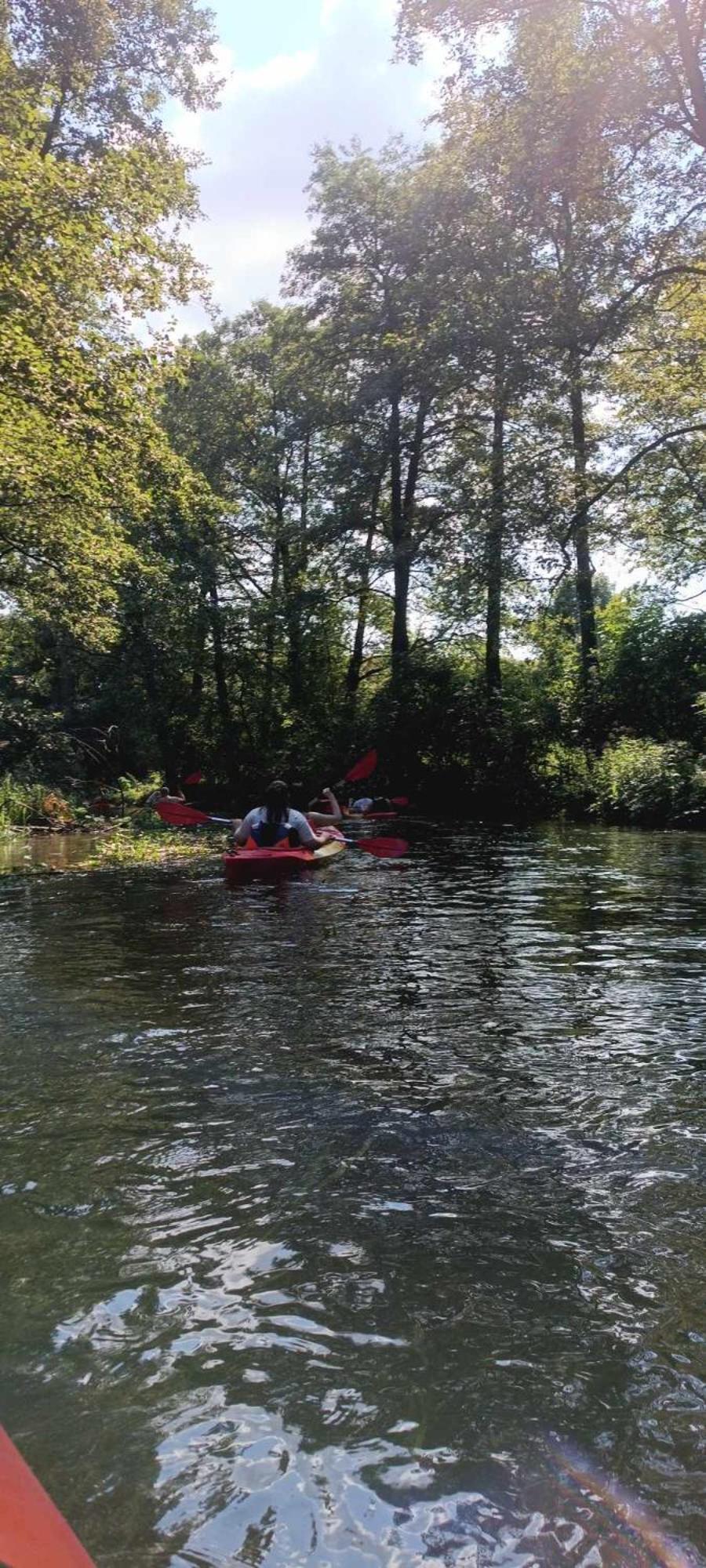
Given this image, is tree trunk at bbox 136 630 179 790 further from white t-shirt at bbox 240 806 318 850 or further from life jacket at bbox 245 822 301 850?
life jacket at bbox 245 822 301 850

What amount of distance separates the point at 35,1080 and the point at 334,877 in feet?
23.0

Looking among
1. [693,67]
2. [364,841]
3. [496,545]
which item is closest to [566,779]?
[496,545]

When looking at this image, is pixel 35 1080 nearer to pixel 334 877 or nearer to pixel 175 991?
pixel 175 991

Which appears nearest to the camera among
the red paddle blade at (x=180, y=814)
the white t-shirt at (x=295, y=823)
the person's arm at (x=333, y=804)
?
the white t-shirt at (x=295, y=823)

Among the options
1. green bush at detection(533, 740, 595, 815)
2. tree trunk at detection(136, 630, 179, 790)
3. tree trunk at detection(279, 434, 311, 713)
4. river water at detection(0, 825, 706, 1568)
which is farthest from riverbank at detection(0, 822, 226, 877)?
tree trunk at detection(136, 630, 179, 790)

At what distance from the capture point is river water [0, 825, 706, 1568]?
6.48 ft

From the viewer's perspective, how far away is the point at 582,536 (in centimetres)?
1786

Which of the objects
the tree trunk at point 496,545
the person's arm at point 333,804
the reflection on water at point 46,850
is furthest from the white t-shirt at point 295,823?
the tree trunk at point 496,545

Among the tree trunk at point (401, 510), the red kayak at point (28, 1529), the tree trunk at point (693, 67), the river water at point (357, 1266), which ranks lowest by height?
the river water at point (357, 1266)

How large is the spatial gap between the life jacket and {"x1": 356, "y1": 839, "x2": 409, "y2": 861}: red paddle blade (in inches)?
52.8

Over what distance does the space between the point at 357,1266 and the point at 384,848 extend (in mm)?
9967

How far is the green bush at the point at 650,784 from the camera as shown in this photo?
17.5m

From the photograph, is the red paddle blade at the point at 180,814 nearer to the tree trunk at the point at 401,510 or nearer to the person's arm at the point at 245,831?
the person's arm at the point at 245,831

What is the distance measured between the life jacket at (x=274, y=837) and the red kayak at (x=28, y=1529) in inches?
372
